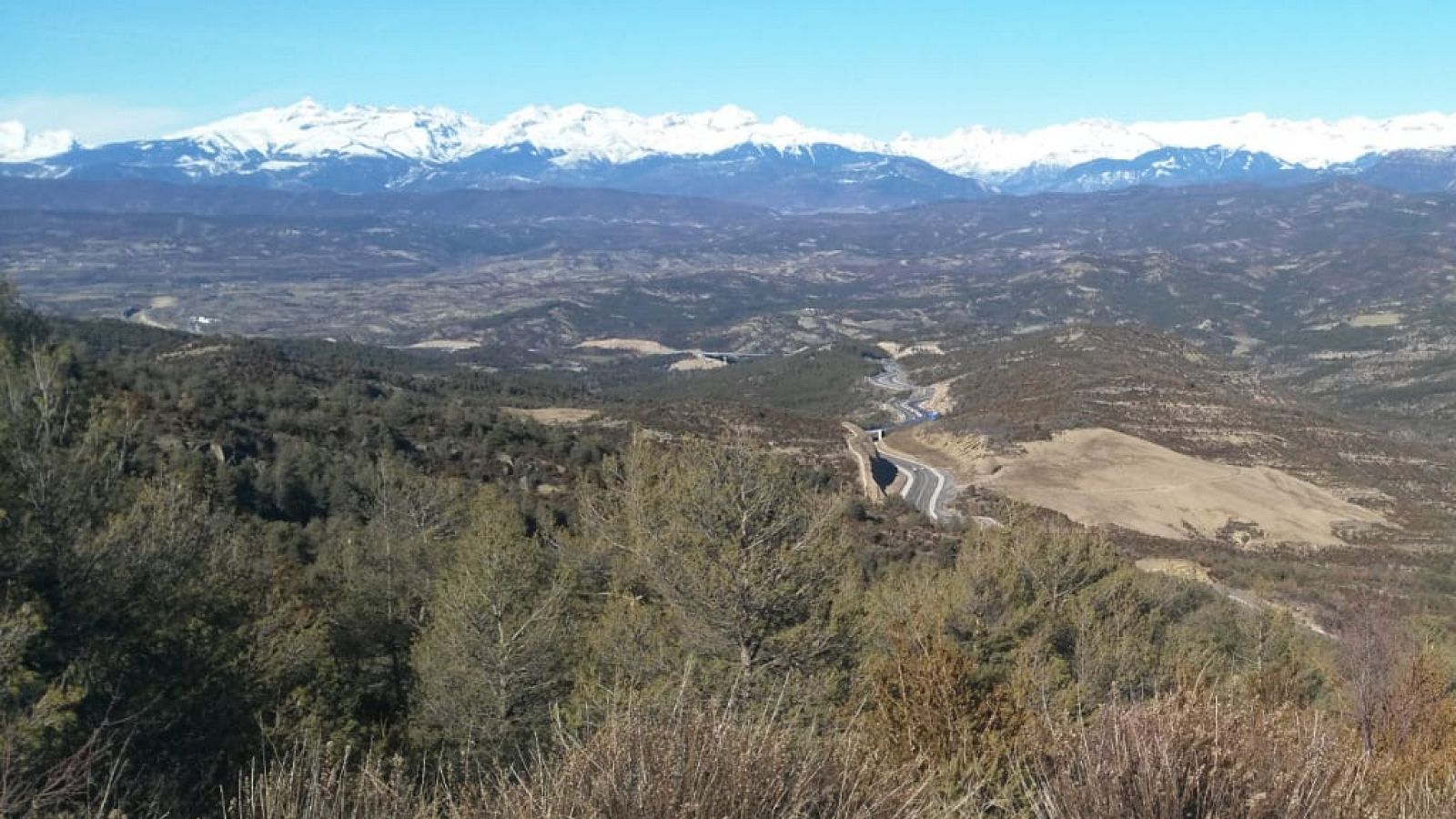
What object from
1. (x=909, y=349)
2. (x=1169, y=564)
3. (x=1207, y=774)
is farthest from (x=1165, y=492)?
(x=909, y=349)

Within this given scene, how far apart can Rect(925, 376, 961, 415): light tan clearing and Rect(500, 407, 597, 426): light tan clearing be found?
52192 mm

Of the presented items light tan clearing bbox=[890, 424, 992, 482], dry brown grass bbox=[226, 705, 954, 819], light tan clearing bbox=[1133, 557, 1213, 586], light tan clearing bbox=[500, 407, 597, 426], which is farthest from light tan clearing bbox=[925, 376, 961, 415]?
dry brown grass bbox=[226, 705, 954, 819]

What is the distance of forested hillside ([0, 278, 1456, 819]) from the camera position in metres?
5.72

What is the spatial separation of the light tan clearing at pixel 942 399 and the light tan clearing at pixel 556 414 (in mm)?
52192

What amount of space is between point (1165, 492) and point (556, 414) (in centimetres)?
5145

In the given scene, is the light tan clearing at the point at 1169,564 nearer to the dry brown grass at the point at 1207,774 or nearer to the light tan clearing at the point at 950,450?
the light tan clearing at the point at 950,450

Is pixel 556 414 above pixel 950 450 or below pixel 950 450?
above

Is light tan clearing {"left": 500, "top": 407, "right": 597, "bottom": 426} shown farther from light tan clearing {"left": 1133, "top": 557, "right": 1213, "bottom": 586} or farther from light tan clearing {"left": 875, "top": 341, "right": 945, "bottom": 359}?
light tan clearing {"left": 875, "top": 341, "right": 945, "bottom": 359}

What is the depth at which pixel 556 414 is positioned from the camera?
84.7 metres

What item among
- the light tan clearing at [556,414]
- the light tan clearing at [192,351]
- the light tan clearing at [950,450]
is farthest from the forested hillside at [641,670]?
the light tan clearing at [192,351]

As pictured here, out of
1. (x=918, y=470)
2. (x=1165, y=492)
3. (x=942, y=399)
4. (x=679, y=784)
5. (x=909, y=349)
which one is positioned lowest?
(x=909, y=349)

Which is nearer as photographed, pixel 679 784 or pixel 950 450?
pixel 679 784

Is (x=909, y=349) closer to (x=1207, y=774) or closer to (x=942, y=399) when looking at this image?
(x=942, y=399)

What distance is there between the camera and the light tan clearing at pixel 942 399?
126200 millimetres
